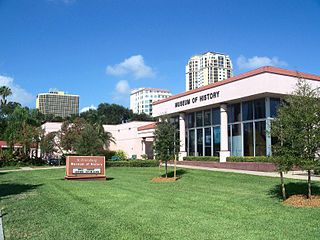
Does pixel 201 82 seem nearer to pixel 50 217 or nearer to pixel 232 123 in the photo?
pixel 232 123

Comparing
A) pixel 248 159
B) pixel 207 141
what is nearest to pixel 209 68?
pixel 207 141

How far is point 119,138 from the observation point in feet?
167

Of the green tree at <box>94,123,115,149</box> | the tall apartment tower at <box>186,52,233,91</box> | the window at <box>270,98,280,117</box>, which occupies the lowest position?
the green tree at <box>94,123,115,149</box>

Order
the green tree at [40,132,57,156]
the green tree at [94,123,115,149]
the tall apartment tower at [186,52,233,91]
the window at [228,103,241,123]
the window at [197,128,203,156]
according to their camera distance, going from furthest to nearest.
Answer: the tall apartment tower at [186,52,233,91]
the green tree at [94,123,115,149]
the green tree at [40,132,57,156]
the window at [197,128,203,156]
the window at [228,103,241,123]

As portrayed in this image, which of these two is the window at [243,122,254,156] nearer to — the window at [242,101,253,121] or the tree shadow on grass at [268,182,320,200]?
the window at [242,101,253,121]

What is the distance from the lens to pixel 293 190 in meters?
12.9

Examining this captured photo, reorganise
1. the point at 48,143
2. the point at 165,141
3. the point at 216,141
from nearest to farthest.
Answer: the point at 165,141 < the point at 216,141 < the point at 48,143

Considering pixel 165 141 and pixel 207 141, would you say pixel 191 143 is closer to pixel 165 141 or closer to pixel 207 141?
pixel 207 141

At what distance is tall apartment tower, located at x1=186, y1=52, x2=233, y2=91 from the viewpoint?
6245 inches

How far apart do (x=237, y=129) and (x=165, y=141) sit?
9.26 m

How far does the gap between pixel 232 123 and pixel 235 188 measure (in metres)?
12.3

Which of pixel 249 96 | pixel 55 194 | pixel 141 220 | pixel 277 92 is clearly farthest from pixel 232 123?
pixel 141 220

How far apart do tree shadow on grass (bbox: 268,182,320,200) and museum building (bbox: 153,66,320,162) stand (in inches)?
194

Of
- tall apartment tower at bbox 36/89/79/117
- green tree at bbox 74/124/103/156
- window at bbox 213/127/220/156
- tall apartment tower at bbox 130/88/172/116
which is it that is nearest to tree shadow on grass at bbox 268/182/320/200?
window at bbox 213/127/220/156
